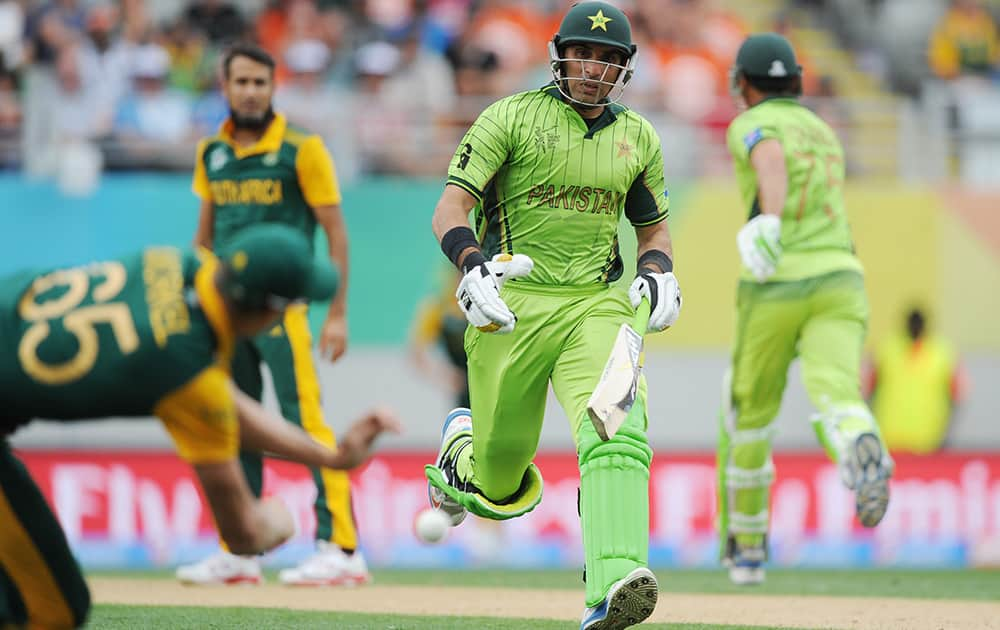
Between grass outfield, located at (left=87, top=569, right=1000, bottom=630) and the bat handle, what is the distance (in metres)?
1.36

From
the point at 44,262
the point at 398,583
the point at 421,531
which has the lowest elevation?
the point at 398,583

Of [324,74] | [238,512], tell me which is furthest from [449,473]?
[324,74]

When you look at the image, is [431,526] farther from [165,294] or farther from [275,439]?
[165,294]

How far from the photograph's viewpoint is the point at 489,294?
21.8 feet

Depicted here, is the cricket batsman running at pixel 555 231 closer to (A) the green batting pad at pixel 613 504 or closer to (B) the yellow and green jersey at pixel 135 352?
(A) the green batting pad at pixel 613 504

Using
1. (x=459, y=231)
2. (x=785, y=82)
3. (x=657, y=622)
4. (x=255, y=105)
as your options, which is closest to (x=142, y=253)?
(x=459, y=231)

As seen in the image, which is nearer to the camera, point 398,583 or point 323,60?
point 398,583

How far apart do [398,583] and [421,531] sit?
2.73 meters

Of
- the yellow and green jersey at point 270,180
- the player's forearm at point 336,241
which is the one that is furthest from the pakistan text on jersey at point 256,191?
the player's forearm at point 336,241

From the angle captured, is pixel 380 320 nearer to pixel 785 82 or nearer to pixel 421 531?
pixel 785 82

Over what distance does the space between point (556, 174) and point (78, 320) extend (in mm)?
2703

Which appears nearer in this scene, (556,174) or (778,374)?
(556,174)

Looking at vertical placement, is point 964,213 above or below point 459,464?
above

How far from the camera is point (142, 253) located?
16.7 feet
